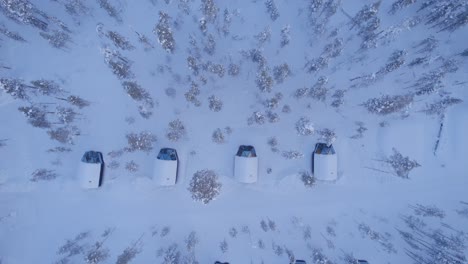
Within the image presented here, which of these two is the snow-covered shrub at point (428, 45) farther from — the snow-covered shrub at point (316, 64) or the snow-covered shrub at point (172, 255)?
the snow-covered shrub at point (172, 255)

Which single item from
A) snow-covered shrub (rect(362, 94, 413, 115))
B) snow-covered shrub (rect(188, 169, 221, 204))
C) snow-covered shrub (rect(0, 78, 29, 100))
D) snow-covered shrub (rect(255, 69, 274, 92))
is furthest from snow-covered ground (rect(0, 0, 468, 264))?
snow-covered shrub (rect(188, 169, 221, 204))

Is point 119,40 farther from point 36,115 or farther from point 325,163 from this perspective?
point 325,163

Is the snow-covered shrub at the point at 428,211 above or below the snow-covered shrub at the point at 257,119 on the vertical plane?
below

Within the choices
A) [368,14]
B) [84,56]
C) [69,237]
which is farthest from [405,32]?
[69,237]

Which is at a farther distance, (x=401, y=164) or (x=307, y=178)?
(x=307, y=178)

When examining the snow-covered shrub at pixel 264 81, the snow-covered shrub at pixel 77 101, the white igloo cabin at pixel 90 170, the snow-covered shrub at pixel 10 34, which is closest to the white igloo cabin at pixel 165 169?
the white igloo cabin at pixel 90 170

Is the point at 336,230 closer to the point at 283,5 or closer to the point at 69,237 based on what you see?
the point at 283,5

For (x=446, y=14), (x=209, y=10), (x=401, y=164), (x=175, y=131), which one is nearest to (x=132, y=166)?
(x=175, y=131)
